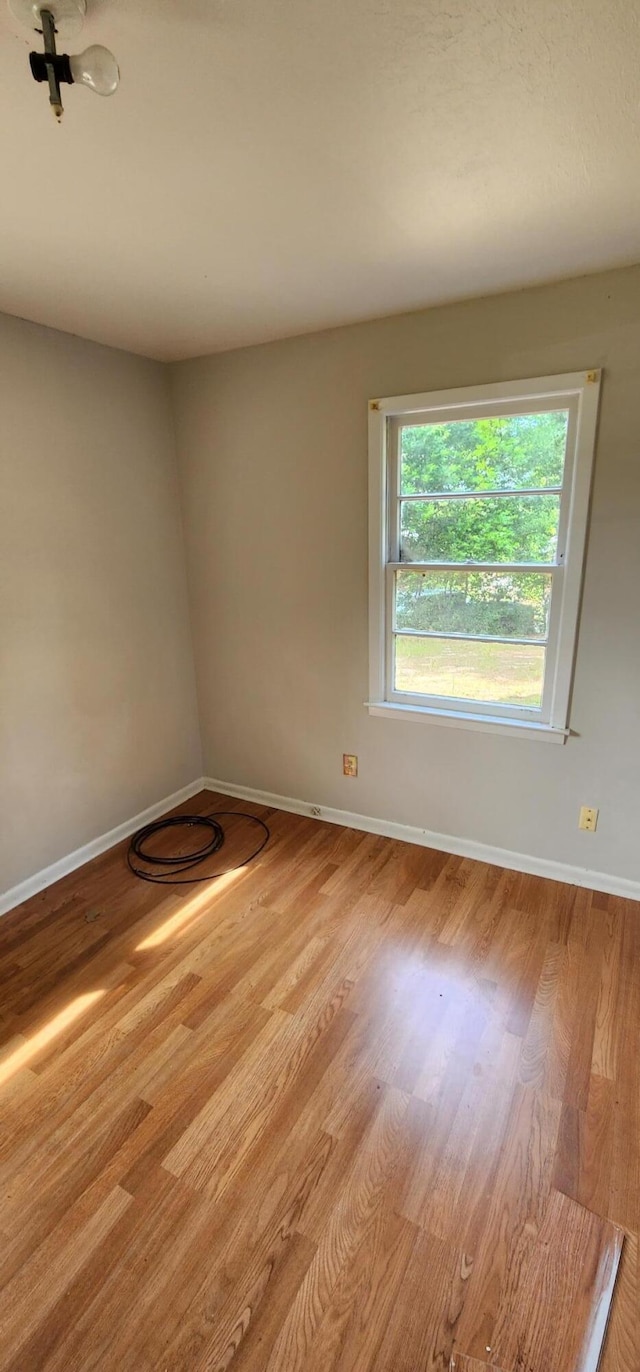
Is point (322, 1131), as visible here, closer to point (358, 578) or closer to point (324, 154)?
point (358, 578)

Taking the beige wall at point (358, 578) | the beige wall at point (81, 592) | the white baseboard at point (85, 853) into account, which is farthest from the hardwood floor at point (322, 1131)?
the beige wall at point (81, 592)

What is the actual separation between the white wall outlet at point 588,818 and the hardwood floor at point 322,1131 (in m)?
0.28

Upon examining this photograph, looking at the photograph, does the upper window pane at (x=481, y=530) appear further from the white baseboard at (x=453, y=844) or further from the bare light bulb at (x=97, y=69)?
the bare light bulb at (x=97, y=69)

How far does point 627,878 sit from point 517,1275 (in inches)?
58.1

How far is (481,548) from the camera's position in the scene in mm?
2307

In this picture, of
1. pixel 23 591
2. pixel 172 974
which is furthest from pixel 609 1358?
pixel 23 591

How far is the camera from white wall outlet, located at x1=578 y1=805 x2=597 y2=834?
229 centimetres

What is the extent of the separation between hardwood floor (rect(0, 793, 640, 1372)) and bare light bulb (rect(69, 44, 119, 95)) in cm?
222

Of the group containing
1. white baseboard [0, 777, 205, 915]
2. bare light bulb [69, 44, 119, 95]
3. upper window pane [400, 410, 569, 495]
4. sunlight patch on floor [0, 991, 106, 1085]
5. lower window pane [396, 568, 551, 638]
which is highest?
bare light bulb [69, 44, 119, 95]

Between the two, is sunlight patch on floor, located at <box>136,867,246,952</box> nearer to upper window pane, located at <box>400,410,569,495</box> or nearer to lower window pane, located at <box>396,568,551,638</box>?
lower window pane, located at <box>396,568,551,638</box>

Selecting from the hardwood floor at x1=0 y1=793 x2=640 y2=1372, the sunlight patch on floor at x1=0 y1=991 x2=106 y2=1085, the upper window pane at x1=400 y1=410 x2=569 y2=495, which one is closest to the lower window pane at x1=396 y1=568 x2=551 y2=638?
the upper window pane at x1=400 y1=410 x2=569 y2=495

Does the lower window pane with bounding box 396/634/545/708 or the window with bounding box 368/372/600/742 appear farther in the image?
the lower window pane with bounding box 396/634/545/708

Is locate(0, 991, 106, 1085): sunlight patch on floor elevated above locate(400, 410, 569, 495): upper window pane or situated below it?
below

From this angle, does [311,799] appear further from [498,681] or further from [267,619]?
[498,681]
